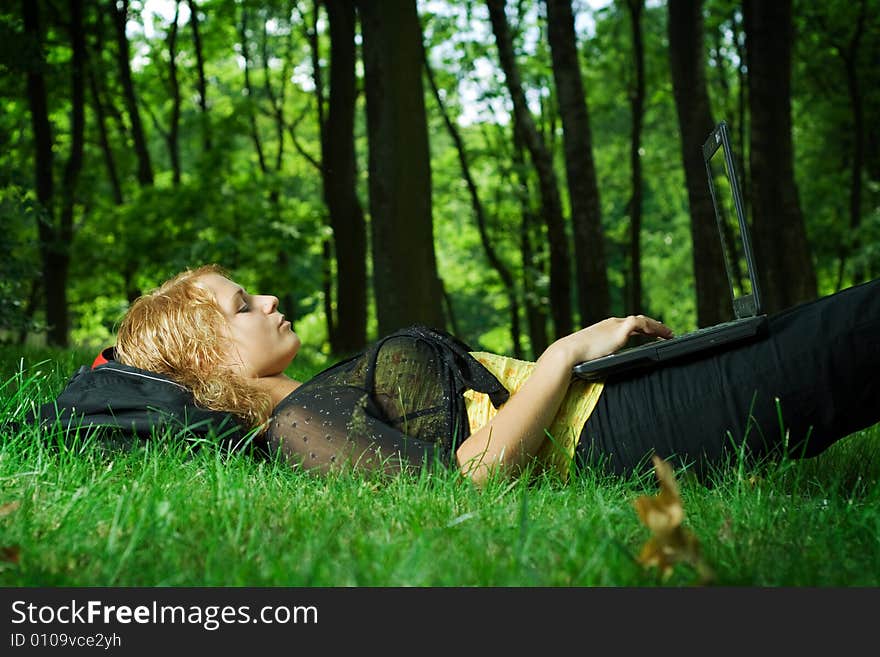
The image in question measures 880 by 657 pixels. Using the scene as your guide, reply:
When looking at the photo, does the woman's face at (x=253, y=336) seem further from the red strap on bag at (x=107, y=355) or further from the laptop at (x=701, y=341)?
the laptop at (x=701, y=341)

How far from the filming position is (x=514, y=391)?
352 centimetres

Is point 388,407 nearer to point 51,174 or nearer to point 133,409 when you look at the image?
point 133,409

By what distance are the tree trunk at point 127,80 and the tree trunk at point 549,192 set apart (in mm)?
8119

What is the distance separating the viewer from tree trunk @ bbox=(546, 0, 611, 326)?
10844 mm

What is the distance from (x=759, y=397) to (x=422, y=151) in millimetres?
6222

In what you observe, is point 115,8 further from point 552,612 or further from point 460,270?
point 552,612

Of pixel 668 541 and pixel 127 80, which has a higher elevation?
pixel 127 80

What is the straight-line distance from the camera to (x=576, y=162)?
11.0m

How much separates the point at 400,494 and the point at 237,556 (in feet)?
2.27

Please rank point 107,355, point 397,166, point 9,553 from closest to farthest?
point 9,553, point 107,355, point 397,166

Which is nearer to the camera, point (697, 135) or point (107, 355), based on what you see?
point (107, 355)

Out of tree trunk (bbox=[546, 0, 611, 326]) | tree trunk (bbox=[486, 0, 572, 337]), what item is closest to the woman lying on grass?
tree trunk (bbox=[546, 0, 611, 326])

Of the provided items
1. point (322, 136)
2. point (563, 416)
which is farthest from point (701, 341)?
point (322, 136)

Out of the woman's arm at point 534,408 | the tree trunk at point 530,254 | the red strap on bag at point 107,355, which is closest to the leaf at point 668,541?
the woman's arm at point 534,408
